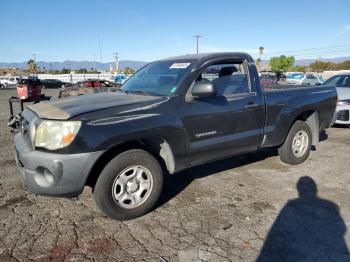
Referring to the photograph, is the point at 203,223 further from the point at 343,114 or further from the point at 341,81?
the point at 341,81

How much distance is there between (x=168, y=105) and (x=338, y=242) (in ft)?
7.25

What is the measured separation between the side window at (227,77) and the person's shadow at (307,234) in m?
1.64

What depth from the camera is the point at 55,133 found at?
3203mm

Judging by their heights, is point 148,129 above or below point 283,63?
below

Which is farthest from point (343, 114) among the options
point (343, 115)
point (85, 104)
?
point (85, 104)

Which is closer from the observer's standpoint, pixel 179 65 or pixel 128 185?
pixel 128 185

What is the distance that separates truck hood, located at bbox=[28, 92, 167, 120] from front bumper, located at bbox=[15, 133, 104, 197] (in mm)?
401

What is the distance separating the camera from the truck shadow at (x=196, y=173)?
4.45 metres

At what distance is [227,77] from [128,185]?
6.80 feet

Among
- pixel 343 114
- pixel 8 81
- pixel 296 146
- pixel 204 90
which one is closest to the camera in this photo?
pixel 204 90

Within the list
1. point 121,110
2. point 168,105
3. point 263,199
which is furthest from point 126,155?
point 263,199

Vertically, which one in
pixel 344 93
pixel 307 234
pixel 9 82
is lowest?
pixel 307 234

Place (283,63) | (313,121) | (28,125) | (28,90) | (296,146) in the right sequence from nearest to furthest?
(28,125) < (296,146) < (313,121) < (28,90) < (283,63)

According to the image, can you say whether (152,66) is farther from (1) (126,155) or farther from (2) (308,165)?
(2) (308,165)
